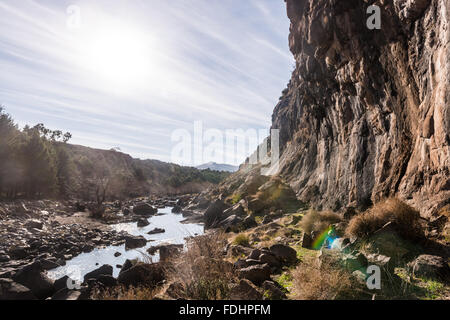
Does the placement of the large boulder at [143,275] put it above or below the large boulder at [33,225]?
above

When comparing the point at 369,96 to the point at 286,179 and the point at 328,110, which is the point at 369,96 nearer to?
the point at 328,110

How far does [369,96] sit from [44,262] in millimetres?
22588

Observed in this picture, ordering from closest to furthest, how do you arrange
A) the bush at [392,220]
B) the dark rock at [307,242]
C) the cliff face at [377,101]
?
the bush at [392,220], the cliff face at [377,101], the dark rock at [307,242]

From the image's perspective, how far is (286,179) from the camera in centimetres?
3203

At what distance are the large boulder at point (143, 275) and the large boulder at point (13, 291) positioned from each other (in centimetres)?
351

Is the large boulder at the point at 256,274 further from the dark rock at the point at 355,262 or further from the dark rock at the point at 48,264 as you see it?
the dark rock at the point at 48,264

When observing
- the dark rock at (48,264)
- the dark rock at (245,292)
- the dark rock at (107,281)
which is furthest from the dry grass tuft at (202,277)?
the dark rock at (48,264)

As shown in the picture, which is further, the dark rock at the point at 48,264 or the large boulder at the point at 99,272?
the dark rock at the point at 48,264

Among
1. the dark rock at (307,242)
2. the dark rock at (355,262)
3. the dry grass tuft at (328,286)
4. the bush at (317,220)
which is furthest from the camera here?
the bush at (317,220)

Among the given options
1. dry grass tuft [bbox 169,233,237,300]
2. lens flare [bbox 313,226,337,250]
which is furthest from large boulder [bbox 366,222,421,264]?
dry grass tuft [bbox 169,233,237,300]

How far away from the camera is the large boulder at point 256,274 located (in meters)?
7.97

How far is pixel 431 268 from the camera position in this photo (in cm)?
671

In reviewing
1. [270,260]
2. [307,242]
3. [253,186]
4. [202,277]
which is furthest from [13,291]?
[253,186]
